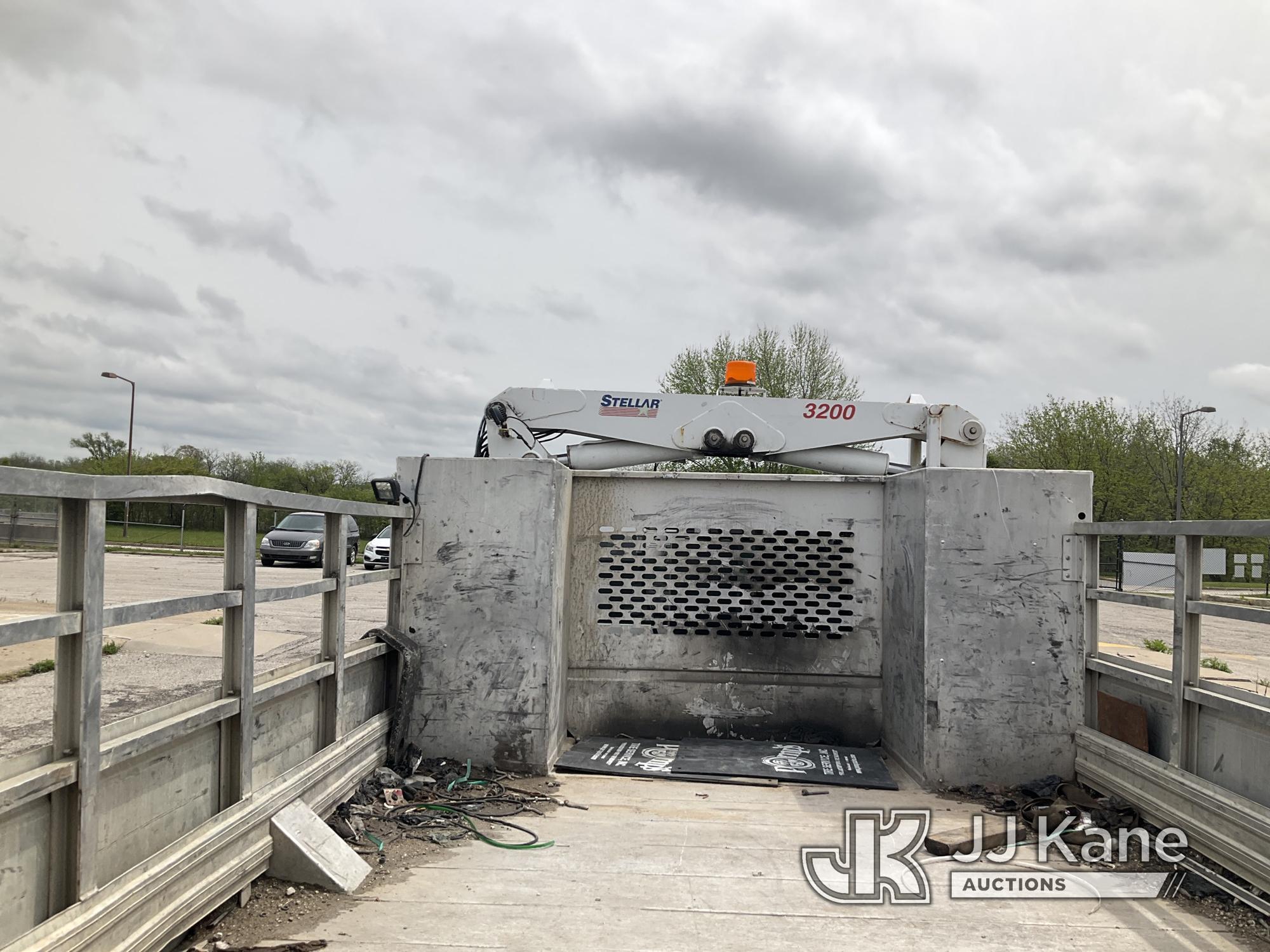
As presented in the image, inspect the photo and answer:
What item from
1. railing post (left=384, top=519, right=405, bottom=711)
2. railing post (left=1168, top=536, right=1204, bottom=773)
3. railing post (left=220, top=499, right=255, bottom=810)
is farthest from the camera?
railing post (left=384, top=519, right=405, bottom=711)

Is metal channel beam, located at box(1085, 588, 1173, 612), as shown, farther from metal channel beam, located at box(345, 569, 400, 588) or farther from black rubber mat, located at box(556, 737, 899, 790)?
metal channel beam, located at box(345, 569, 400, 588)

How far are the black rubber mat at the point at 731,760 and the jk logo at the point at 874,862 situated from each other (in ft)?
1.97

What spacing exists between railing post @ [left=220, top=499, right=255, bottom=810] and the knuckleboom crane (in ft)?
12.0

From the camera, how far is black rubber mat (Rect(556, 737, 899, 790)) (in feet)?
19.2

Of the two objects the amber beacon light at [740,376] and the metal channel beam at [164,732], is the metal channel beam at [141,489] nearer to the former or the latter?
the metal channel beam at [164,732]

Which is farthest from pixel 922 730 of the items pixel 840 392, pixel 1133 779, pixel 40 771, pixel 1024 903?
pixel 840 392

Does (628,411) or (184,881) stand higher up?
(628,411)

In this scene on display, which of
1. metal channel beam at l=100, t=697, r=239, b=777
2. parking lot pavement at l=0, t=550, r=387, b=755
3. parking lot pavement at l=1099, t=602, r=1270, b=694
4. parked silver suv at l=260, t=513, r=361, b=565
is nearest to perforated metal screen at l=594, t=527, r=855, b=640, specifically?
parking lot pavement at l=1099, t=602, r=1270, b=694

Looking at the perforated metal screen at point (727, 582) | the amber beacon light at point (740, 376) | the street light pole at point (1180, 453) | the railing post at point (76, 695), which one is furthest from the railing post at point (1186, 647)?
the street light pole at point (1180, 453)

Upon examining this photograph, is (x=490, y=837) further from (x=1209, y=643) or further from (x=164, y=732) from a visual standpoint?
(x=1209, y=643)

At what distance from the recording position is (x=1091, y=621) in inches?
229

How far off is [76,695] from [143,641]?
24.6 feet

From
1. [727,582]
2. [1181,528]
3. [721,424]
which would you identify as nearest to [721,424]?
[721,424]

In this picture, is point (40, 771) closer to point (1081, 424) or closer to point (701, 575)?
point (701, 575)
